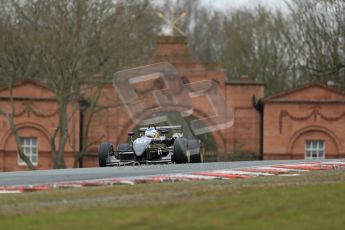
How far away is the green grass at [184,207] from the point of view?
14.4 m

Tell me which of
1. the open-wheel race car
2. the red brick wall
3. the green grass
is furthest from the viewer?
the red brick wall

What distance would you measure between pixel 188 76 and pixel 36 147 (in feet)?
33.6

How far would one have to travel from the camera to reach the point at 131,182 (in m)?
21.0

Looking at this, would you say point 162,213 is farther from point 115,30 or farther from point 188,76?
point 188,76

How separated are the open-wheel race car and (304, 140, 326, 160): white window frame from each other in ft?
92.6

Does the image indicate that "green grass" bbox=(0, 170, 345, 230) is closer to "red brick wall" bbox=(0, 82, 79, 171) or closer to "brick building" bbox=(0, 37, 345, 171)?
"brick building" bbox=(0, 37, 345, 171)

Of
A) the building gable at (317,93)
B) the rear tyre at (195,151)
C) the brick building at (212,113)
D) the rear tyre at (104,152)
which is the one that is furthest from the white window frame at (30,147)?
the rear tyre at (104,152)

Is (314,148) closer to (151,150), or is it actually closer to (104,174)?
(151,150)

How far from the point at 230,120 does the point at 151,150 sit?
27580 millimetres

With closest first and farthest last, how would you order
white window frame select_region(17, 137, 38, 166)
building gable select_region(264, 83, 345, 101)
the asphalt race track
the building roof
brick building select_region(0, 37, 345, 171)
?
the asphalt race track < building gable select_region(264, 83, 345, 101) < brick building select_region(0, 37, 345, 171) < the building roof < white window frame select_region(17, 137, 38, 166)

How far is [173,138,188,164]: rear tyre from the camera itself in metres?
27.9

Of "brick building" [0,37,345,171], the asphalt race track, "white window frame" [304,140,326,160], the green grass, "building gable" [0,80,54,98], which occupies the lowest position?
the green grass

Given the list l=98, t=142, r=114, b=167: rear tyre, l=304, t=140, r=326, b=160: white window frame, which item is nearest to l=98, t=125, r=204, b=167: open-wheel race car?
l=98, t=142, r=114, b=167: rear tyre

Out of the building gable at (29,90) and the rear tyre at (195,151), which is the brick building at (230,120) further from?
the rear tyre at (195,151)
